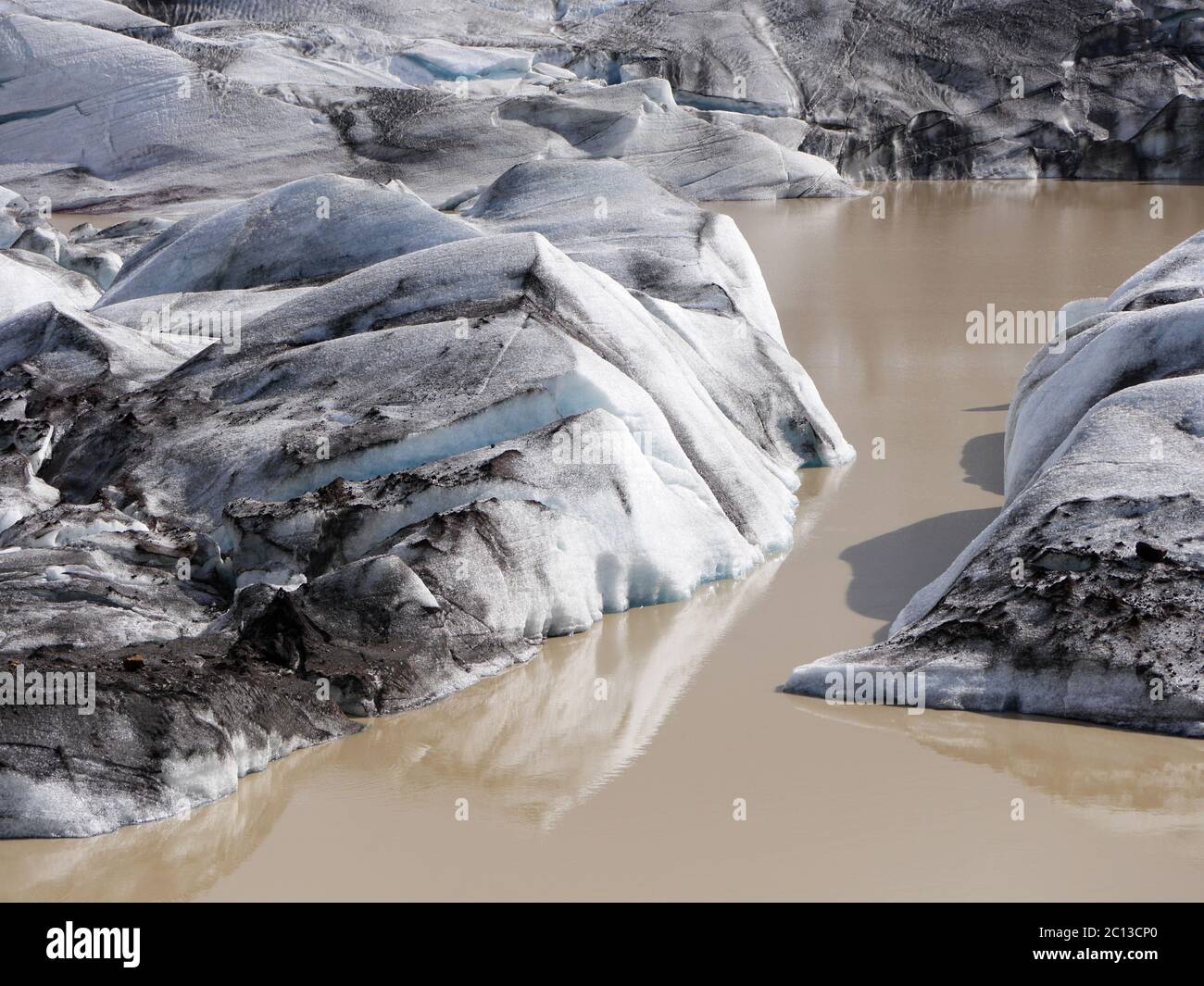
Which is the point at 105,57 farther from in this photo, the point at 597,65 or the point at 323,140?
the point at 597,65

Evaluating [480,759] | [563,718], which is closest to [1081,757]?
[563,718]

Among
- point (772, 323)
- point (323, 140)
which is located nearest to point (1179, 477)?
point (772, 323)

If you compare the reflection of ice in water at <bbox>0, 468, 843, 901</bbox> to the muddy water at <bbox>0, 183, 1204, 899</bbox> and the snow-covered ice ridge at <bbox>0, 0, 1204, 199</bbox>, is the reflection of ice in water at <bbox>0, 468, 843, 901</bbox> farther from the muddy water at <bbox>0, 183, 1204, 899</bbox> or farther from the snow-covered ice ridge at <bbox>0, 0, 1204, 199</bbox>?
the snow-covered ice ridge at <bbox>0, 0, 1204, 199</bbox>

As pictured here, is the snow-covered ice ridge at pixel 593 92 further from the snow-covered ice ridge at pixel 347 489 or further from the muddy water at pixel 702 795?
the muddy water at pixel 702 795

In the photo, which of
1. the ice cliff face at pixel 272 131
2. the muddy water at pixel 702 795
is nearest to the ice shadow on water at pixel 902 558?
the muddy water at pixel 702 795

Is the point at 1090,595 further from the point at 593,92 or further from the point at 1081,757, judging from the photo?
the point at 593,92
